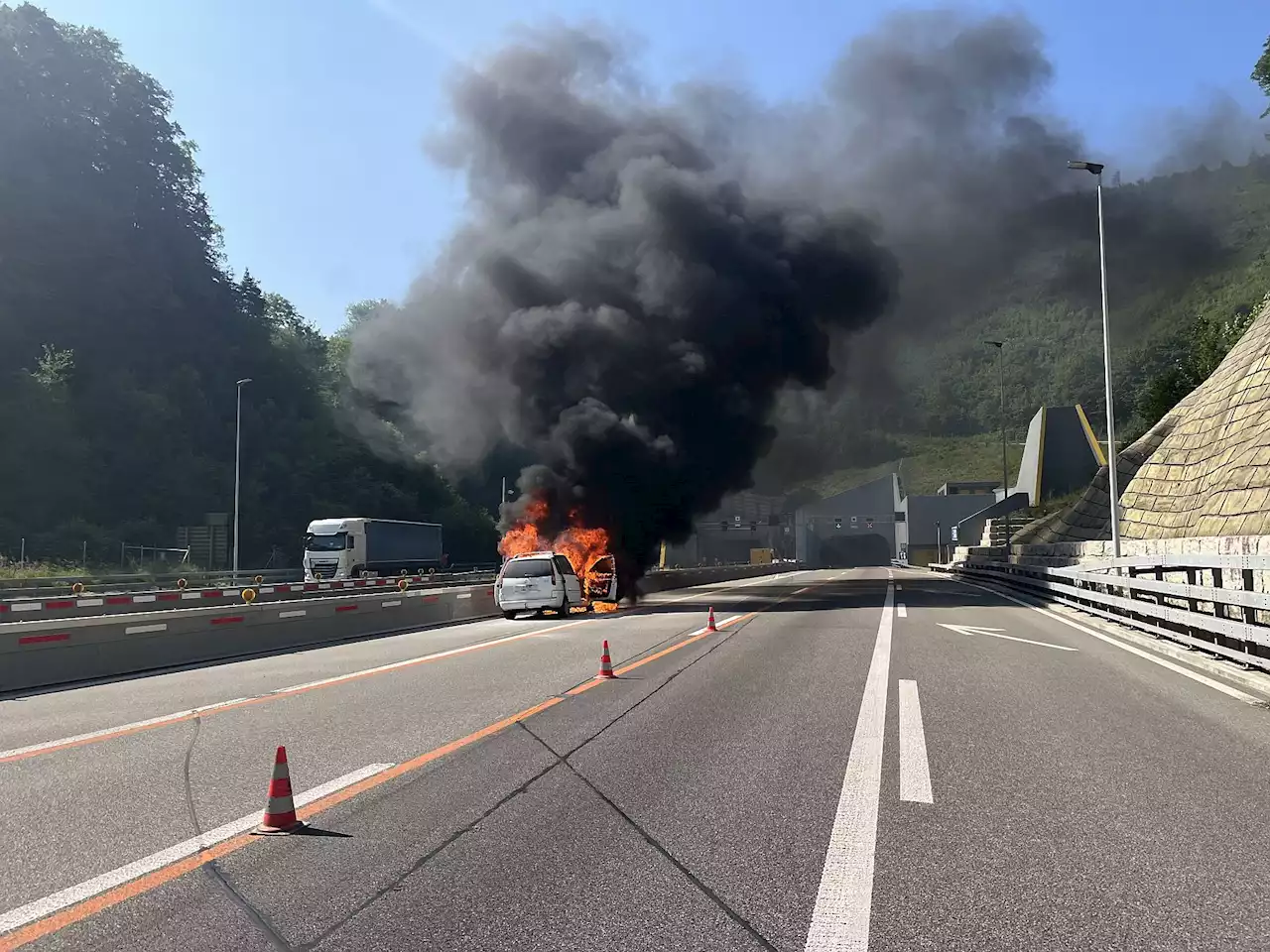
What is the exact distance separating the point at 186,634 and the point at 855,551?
104 meters

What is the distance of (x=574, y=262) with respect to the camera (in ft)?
135

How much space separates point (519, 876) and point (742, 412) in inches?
1402

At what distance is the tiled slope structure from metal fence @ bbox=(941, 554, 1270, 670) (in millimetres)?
5466

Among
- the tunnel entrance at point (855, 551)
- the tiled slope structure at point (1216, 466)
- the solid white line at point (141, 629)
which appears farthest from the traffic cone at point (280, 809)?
the tunnel entrance at point (855, 551)

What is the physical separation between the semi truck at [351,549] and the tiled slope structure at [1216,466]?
98.7 feet

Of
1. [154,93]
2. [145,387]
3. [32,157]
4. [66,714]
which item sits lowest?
[66,714]

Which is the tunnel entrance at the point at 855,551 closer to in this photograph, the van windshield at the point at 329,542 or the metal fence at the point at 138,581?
the metal fence at the point at 138,581

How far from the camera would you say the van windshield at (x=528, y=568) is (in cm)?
2444

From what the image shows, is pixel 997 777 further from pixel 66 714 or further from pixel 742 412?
pixel 742 412

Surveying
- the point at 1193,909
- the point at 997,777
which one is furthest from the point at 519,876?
the point at 997,777

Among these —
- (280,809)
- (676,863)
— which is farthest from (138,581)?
(676,863)

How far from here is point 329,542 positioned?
43.0 metres

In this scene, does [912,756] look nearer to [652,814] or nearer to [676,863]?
[652,814]

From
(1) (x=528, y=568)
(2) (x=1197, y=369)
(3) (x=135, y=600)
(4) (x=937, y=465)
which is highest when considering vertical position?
(2) (x=1197, y=369)
